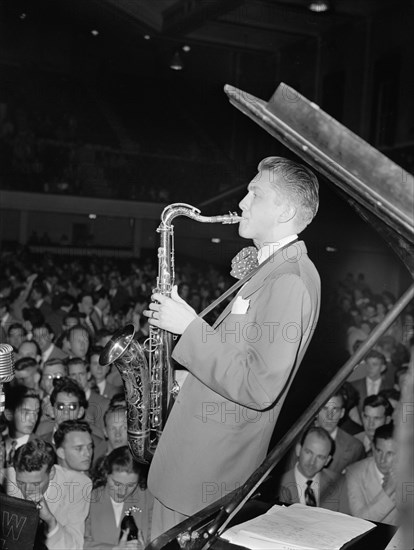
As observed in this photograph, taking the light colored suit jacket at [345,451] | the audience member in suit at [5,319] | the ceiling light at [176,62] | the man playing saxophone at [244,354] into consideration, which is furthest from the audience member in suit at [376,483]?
the ceiling light at [176,62]

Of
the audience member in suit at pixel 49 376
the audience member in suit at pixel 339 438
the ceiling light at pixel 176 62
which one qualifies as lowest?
the audience member in suit at pixel 339 438

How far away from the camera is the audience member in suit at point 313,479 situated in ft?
11.0

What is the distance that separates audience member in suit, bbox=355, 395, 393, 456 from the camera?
392 centimetres

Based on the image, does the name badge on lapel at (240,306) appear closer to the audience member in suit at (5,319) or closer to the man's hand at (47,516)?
the man's hand at (47,516)

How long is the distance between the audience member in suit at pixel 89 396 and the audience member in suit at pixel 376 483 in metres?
1.56

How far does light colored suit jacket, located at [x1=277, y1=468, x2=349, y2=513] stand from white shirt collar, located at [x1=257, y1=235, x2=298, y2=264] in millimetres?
1938

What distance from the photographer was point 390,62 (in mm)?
9109

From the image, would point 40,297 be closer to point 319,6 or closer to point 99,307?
point 99,307

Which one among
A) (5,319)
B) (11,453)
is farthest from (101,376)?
(5,319)

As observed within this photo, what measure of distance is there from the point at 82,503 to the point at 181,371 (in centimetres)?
147

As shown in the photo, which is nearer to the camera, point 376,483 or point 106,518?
point 106,518

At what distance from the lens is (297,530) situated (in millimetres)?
1302

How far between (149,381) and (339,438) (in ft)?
7.50

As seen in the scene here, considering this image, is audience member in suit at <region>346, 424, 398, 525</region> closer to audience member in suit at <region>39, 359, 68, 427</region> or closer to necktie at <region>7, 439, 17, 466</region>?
necktie at <region>7, 439, 17, 466</region>
